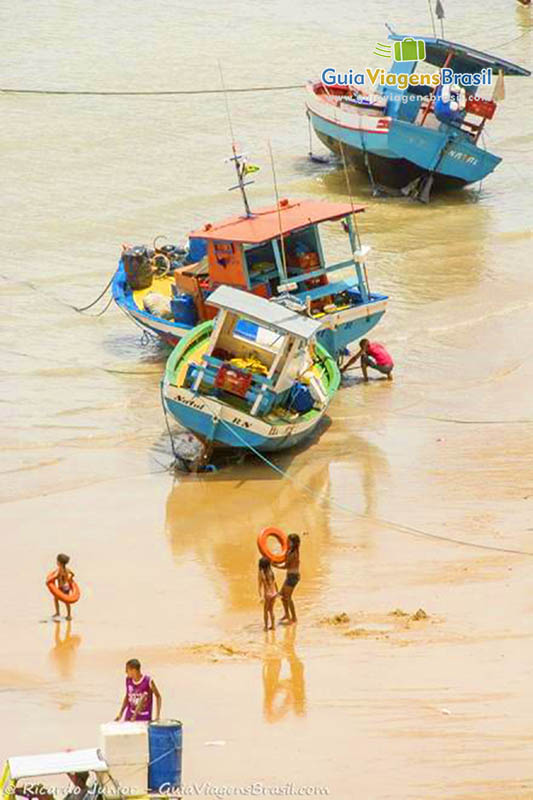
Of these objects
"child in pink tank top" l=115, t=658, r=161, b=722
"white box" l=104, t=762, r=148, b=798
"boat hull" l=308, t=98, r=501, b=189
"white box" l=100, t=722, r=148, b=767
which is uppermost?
"white box" l=100, t=722, r=148, b=767

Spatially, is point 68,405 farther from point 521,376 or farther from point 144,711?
point 144,711

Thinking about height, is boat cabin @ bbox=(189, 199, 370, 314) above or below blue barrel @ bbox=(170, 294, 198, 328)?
above

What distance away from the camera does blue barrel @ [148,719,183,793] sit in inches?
426

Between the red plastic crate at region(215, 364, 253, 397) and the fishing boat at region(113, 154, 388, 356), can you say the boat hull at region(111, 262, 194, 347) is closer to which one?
the fishing boat at region(113, 154, 388, 356)

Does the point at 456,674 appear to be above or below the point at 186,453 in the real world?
above

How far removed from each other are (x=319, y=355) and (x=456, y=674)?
26.4ft

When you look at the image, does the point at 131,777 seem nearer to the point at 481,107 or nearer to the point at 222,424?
the point at 222,424

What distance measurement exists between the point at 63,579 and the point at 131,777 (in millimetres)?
4418

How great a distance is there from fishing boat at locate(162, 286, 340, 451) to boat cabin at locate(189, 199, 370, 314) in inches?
63.0

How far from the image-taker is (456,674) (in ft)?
43.1

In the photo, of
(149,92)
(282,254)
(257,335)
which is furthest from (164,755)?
(149,92)

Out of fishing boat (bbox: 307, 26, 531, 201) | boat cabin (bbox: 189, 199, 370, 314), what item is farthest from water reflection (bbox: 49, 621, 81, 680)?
fishing boat (bbox: 307, 26, 531, 201)

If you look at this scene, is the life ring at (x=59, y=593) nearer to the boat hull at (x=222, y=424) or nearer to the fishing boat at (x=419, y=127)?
the boat hull at (x=222, y=424)

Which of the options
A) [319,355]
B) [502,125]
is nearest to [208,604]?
[319,355]
